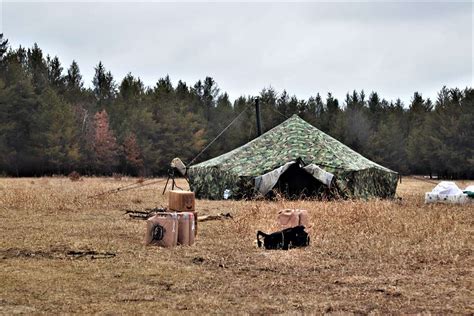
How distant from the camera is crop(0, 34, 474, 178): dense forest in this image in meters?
52.1

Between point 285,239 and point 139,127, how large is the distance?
54.3 m

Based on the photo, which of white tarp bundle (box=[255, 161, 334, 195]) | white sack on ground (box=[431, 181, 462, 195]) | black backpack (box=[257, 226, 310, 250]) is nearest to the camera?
black backpack (box=[257, 226, 310, 250])

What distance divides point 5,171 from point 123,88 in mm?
22477

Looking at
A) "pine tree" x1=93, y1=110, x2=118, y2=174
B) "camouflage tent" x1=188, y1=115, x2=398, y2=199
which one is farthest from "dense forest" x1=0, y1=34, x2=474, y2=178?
"camouflage tent" x1=188, y1=115, x2=398, y2=199

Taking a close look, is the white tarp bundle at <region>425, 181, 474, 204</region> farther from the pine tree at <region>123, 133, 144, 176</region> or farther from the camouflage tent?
the pine tree at <region>123, 133, 144, 176</region>

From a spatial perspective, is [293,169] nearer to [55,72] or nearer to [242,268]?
[242,268]

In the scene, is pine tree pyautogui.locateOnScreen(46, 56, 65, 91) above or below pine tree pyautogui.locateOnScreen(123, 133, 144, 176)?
above

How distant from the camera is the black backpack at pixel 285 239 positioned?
382 inches

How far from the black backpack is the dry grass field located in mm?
237

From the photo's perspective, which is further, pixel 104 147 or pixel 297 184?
pixel 104 147

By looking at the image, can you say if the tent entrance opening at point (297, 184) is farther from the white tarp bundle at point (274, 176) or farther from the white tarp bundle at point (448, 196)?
the white tarp bundle at point (448, 196)

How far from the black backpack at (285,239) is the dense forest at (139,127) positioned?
1762 inches

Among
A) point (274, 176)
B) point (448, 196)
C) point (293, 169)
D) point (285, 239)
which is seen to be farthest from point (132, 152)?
point (285, 239)

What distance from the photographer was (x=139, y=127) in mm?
62750
